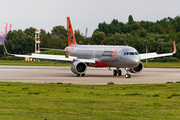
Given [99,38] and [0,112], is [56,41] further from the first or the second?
[0,112]

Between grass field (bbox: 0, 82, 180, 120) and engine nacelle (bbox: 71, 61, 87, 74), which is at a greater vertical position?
engine nacelle (bbox: 71, 61, 87, 74)

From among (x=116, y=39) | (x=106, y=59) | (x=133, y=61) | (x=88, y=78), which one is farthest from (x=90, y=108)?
(x=116, y=39)

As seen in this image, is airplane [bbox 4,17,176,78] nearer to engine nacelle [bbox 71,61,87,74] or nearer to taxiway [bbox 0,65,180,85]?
engine nacelle [bbox 71,61,87,74]

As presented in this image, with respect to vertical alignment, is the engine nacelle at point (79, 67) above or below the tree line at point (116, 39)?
below

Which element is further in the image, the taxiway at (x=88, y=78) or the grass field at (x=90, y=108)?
the taxiway at (x=88, y=78)

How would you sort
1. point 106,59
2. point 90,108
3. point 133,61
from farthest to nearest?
point 106,59, point 133,61, point 90,108

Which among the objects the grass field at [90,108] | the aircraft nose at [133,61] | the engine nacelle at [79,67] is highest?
the aircraft nose at [133,61]

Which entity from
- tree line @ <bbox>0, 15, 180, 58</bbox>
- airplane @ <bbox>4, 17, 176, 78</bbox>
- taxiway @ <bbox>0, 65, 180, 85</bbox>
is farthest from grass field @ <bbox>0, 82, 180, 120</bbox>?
tree line @ <bbox>0, 15, 180, 58</bbox>

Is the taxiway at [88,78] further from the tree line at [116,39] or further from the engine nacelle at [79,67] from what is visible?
the tree line at [116,39]

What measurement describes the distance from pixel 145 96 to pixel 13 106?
7.81m

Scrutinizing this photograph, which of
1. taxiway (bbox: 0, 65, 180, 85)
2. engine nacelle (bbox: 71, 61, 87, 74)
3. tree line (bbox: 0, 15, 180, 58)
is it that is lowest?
taxiway (bbox: 0, 65, 180, 85)

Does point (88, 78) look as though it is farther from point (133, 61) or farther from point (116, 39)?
point (116, 39)

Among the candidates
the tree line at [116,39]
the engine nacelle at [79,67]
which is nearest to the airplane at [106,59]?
the engine nacelle at [79,67]

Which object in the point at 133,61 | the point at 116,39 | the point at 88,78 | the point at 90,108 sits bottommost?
the point at 90,108
